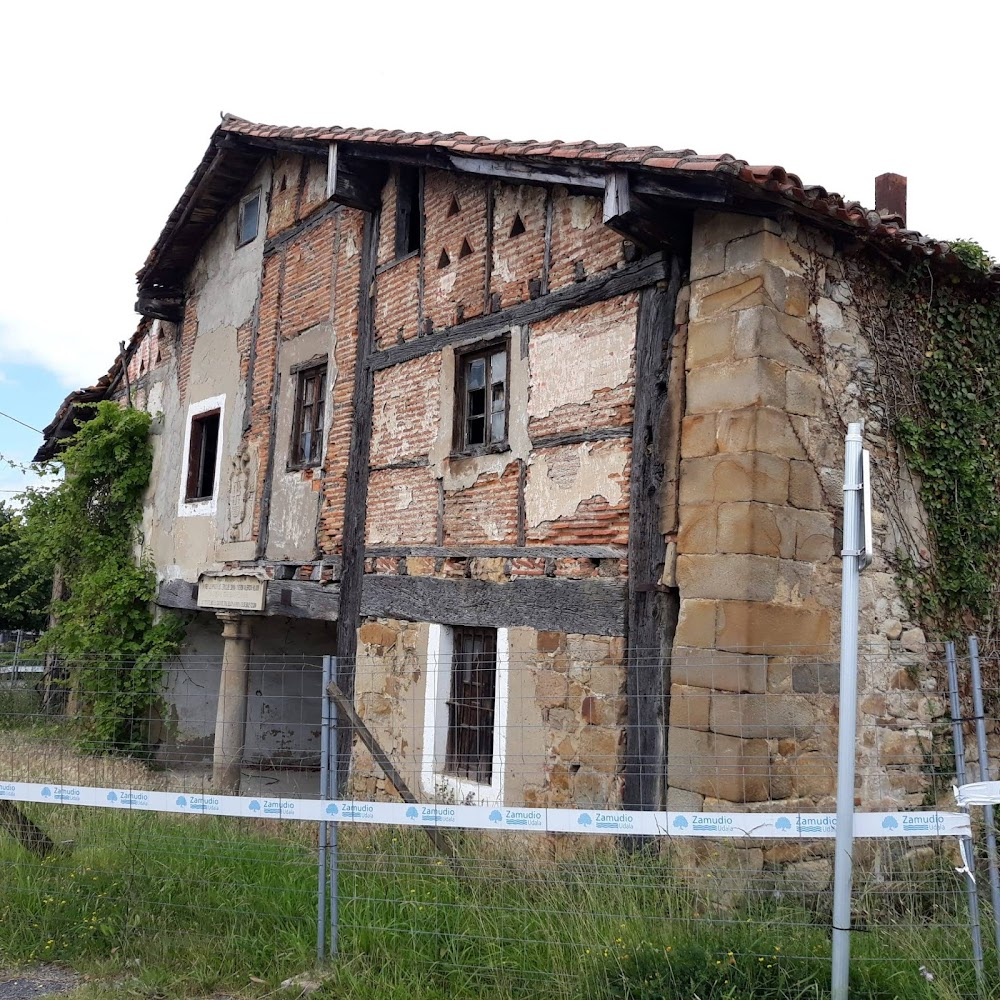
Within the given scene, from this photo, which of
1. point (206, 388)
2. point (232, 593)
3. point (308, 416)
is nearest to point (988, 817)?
point (308, 416)

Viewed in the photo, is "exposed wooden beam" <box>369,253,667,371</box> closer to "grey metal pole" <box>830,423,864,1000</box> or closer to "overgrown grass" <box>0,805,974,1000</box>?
"grey metal pole" <box>830,423,864,1000</box>

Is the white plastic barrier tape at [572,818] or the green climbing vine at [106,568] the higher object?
the green climbing vine at [106,568]

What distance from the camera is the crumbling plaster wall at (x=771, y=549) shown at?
18.0ft

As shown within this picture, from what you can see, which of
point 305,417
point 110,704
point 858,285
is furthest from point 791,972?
point 110,704

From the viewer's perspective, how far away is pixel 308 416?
10016 millimetres

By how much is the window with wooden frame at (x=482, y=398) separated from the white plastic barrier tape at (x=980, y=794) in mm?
4261

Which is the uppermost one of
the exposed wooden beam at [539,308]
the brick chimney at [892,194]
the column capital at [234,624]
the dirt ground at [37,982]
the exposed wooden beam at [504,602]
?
the brick chimney at [892,194]

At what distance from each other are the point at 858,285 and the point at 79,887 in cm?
596

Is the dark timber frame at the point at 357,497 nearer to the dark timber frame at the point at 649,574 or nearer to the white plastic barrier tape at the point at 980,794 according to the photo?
the dark timber frame at the point at 649,574

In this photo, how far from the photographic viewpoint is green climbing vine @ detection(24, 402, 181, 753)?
475 inches

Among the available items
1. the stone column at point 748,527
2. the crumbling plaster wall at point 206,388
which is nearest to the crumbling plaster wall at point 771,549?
the stone column at point 748,527

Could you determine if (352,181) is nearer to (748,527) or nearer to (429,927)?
(748,527)

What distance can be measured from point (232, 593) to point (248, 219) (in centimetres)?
457

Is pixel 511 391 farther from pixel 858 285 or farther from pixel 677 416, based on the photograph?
pixel 858 285
